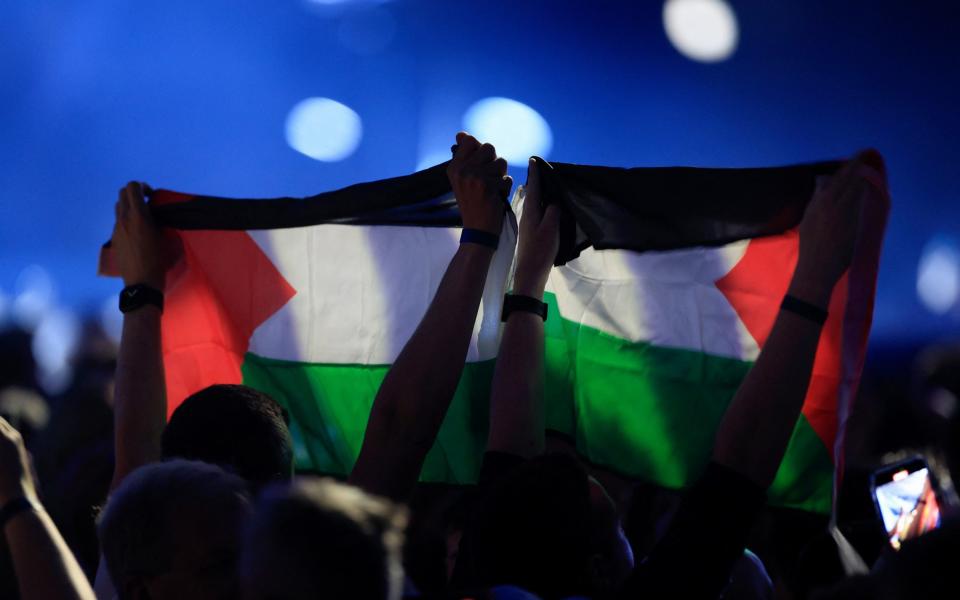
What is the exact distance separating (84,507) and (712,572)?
2.19 m

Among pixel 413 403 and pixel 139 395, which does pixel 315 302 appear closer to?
pixel 139 395

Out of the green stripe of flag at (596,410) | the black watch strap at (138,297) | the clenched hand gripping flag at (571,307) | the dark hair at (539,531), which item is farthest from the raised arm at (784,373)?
the black watch strap at (138,297)

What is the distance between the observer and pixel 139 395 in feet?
9.98

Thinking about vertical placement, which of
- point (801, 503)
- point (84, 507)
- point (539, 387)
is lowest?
point (84, 507)

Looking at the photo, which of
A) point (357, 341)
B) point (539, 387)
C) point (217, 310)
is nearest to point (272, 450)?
point (539, 387)

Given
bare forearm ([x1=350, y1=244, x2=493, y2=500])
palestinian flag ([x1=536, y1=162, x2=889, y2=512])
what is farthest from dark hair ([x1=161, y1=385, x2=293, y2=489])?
palestinian flag ([x1=536, y1=162, x2=889, y2=512])

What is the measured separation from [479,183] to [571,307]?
0.69 m

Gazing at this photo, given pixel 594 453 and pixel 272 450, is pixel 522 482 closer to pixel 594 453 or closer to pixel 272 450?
pixel 272 450

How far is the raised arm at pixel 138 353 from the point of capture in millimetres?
2936

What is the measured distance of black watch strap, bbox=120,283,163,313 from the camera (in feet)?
10.7

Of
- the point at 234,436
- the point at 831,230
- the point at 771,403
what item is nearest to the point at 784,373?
the point at 771,403

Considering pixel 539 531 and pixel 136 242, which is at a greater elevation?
pixel 136 242

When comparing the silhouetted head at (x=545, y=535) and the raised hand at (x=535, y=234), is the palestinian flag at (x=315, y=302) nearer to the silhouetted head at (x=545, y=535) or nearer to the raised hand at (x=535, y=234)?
the raised hand at (x=535, y=234)

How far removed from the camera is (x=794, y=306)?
7.13 ft
